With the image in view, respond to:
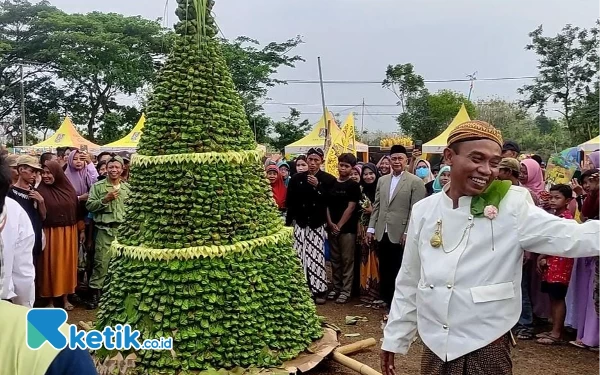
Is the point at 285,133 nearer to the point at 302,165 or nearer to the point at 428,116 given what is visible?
the point at 428,116

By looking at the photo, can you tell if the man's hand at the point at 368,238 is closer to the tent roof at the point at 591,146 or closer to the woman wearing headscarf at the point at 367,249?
the woman wearing headscarf at the point at 367,249

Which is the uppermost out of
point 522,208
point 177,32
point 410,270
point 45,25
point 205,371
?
point 45,25

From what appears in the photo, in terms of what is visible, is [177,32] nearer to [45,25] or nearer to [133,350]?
[133,350]

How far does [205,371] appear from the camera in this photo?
13.6ft

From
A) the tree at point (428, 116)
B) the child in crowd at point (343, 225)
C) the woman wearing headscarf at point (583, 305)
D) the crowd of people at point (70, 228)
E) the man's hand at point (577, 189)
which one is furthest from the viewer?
the tree at point (428, 116)

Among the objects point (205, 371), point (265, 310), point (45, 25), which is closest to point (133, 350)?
point (205, 371)

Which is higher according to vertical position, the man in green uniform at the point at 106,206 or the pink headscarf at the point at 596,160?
the pink headscarf at the point at 596,160

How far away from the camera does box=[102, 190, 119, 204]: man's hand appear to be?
24.0ft

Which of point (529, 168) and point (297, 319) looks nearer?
point (297, 319)

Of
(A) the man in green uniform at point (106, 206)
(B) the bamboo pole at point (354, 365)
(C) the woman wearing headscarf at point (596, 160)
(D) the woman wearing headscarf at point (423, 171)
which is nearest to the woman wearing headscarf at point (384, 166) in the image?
(D) the woman wearing headscarf at point (423, 171)

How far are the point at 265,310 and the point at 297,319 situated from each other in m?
0.37

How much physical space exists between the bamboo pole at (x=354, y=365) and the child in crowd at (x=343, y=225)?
3146 millimetres

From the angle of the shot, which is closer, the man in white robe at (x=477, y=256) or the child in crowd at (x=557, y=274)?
the man in white robe at (x=477, y=256)

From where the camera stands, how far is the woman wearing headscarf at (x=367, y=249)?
7.99 meters
